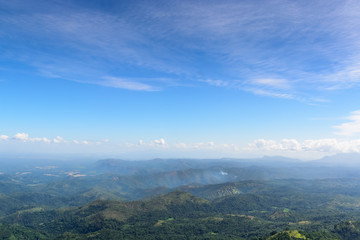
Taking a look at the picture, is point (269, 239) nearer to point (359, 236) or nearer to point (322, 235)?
point (322, 235)

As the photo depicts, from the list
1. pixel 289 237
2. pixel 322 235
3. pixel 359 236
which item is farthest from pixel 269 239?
pixel 359 236

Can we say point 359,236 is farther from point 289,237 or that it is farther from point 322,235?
point 289,237

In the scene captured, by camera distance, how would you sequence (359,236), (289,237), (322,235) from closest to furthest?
(289,237)
(322,235)
(359,236)

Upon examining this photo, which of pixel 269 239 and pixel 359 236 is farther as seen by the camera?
pixel 359 236

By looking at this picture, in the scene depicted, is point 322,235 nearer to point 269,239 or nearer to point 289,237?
point 289,237

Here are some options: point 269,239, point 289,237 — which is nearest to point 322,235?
point 289,237

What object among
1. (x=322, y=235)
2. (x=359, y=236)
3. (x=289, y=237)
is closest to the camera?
(x=289, y=237)

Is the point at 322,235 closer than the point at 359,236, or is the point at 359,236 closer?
the point at 322,235
